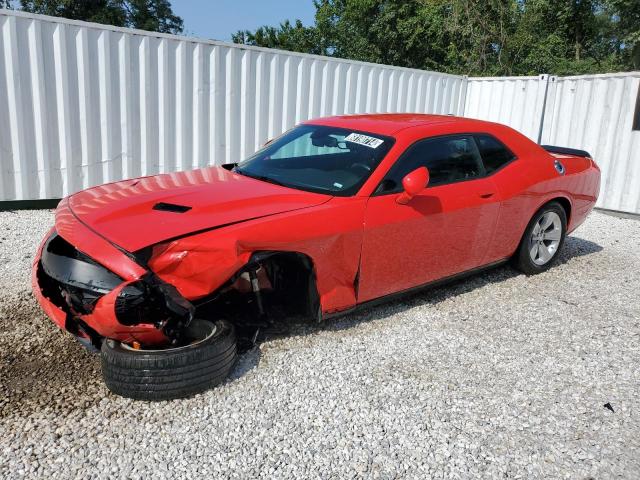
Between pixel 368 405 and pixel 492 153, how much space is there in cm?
276

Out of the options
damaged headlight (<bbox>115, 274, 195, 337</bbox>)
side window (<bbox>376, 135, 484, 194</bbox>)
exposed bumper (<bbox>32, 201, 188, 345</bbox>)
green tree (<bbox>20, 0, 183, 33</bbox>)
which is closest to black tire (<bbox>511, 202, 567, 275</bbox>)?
side window (<bbox>376, 135, 484, 194</bbox>)

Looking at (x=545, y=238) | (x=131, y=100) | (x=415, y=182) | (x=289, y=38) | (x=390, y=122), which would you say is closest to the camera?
(x=415, y=182)

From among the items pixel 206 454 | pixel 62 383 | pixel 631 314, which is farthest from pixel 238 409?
pixel 631 314

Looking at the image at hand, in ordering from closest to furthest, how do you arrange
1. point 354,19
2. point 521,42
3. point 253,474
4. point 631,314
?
point 253,474
point 631,314
point 521,42
point 354,19

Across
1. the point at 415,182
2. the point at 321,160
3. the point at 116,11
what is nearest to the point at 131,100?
the point at 321,160

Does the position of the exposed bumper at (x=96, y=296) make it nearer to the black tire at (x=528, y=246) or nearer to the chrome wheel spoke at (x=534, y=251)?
the black tire at (x=528, y=246)

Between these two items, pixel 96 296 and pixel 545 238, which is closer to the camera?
pixel 96 296

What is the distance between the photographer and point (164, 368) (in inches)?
114

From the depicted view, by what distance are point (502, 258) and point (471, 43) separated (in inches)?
705

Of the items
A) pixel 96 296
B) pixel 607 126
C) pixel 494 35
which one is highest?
pixel 494 35

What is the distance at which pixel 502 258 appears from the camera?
507 cm

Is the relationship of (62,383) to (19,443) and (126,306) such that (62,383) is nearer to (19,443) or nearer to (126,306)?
(19,443)

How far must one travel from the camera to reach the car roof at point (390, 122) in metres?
4.34

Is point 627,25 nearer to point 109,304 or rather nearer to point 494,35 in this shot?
point 494,35
